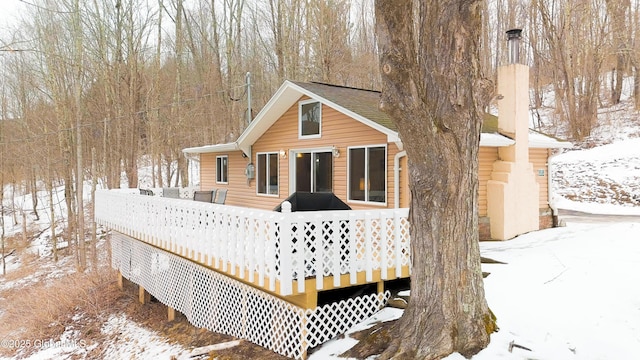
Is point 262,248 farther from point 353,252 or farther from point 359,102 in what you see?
point 359,102

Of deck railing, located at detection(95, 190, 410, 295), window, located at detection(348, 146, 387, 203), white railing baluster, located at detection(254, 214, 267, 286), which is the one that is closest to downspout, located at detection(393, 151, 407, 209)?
window, located at detection(348, 146, 387, 203)

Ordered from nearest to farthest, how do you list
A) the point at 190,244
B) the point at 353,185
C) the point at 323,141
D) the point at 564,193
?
1. the point at 190,244
2. the point at 353,185
3. the point at 323,141
4. the point at 564,193

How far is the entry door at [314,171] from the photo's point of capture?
9560 mm

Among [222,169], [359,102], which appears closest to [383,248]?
[359,102]

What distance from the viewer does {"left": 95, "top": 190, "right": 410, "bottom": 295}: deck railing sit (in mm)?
4617

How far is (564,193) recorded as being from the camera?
15.6m

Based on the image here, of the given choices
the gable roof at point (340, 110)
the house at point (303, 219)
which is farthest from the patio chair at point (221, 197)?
the gable roof at point (340, 110)

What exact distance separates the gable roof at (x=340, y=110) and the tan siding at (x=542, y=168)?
349 millimetres

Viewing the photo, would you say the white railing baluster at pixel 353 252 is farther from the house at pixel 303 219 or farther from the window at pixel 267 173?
the window at pixel 267 173

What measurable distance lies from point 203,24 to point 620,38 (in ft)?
71.7

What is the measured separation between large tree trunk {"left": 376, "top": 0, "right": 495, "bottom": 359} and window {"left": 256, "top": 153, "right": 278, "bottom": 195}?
7.59 m

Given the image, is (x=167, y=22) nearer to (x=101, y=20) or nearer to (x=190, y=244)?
(x=101, y=20)

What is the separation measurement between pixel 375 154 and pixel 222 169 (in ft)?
25.5

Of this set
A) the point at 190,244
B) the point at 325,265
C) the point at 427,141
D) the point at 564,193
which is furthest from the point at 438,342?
the point at 564,193
